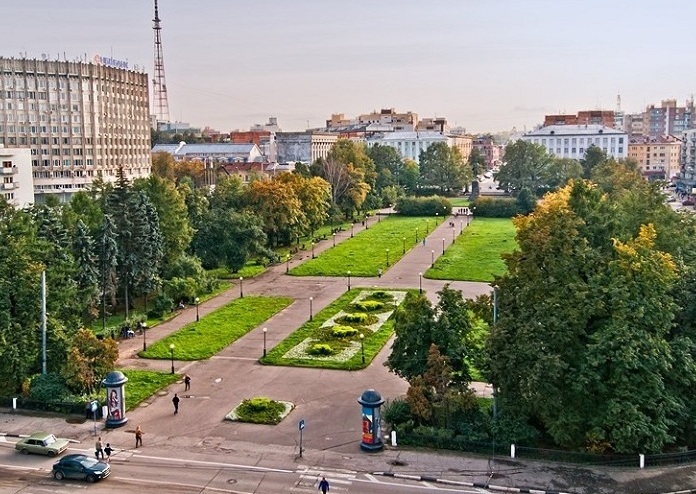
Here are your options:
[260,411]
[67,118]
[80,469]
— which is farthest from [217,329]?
[67,118]

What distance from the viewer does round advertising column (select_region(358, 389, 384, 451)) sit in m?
28.8

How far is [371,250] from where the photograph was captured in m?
78.4

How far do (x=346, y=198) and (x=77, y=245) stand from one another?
59.8 meters

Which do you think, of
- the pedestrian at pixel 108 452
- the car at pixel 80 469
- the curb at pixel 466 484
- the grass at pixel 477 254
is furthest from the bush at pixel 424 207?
the car at pixel 80 469

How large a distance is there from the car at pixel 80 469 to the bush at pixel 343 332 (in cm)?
2005

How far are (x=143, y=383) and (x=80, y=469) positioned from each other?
35.6ft

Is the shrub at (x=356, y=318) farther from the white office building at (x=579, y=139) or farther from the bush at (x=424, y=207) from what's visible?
the white office building at (x=579, y=139)

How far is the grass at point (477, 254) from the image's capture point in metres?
65.1

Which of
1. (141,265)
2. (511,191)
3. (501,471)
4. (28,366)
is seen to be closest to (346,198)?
(511,191)

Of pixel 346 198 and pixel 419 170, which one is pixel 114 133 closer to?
pixel 346 198

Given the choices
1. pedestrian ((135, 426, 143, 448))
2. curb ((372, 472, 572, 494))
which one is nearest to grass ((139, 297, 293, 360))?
pedestrian ((135, 426, 143, 448))

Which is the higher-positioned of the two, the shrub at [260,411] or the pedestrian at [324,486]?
the pedestrian at [324,486]

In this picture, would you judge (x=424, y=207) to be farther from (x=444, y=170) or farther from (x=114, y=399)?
(x=114, y=399)

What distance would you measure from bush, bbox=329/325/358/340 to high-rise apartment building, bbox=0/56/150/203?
61.8 m
